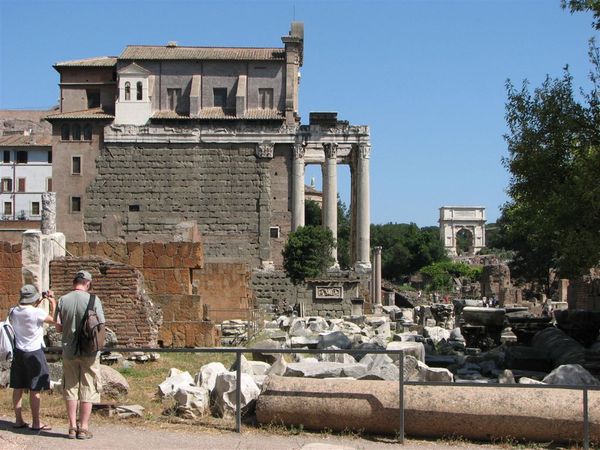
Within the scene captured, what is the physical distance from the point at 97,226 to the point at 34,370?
4335 centimetres

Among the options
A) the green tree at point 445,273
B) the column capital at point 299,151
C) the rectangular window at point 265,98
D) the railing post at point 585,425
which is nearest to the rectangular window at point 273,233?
the column capital at point 299,151

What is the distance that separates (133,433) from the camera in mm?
8828

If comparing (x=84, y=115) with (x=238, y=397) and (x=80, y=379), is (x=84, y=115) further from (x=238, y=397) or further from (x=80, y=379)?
(x=238, y=397)

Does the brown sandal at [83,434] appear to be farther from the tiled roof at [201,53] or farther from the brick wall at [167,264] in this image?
the tiled roof at [201,53]

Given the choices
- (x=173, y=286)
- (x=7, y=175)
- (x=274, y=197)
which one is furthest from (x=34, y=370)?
(x=7, y=175)

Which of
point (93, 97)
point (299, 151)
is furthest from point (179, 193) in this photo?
point (93, 97)

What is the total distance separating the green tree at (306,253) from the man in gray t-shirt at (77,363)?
37.0m

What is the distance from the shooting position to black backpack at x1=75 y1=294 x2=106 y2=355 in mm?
8555

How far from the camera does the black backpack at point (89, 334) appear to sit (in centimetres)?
855

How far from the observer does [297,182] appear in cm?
5119

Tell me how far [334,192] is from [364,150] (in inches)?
113

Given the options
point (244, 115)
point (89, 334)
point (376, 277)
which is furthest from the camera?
point (244, 115)

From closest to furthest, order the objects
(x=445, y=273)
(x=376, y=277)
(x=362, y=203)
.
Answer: (x=376, y=277) → (x=362, y=203) → (x=445, y=273)

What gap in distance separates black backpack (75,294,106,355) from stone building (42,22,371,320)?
41.3 m
